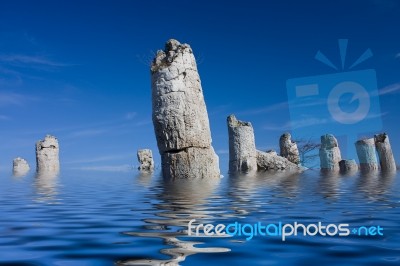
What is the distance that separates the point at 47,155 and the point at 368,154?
22.6 metres

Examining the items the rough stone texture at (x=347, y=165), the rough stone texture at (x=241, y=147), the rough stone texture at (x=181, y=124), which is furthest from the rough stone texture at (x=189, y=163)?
the rough stone texture at (x=347, y=165)

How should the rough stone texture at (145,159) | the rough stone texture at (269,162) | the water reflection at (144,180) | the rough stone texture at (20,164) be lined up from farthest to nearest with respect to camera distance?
1. the rough stone texture at (20,164)
2. the rough stone texture at (145,159)
3. the rough stone texture at (269,162)
4. the water reflection at (144,180)

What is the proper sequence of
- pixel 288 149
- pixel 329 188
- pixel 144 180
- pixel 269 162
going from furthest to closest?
pixel 288 149 < pixel 269 162 < pixel 144 180 < pixel 329 188

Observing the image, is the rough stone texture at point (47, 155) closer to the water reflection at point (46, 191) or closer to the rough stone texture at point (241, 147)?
the rough stone texture at point (241, 147)

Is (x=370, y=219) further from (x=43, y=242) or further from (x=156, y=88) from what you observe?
(x=156, y=88)

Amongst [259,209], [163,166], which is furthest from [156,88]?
[259,209]

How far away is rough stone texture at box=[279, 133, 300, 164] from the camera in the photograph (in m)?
31.8

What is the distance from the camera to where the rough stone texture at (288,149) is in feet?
104

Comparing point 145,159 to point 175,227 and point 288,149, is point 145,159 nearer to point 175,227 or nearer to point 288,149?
point 288,149

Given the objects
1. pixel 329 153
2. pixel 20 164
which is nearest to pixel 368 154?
pixel 329 153

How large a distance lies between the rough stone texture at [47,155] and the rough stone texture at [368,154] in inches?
852

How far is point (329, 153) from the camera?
100 feet

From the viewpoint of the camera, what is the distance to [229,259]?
2.92 metres

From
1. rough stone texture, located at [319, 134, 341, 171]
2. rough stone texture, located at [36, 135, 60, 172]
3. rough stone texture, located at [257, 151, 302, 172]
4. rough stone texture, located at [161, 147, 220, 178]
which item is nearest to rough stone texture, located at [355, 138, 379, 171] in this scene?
rough stone texture, located at [319, 134, 341, 171]
